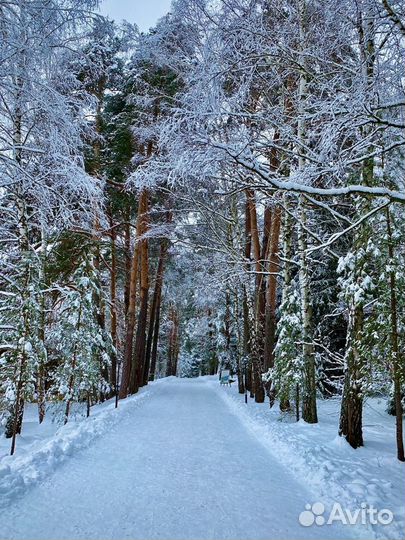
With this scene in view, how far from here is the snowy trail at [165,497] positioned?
3.32 meters

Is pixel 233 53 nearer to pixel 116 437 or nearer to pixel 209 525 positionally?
pixel 209 525

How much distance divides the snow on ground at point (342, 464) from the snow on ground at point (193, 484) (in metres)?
0.02

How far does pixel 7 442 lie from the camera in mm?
8148

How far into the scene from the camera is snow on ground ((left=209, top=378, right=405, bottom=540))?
3.84m

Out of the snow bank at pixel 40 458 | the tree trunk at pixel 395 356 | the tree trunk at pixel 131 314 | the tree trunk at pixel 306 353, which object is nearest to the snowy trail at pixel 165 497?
the snow bank at pixel 40 458

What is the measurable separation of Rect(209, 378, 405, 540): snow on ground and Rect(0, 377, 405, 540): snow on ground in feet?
0.06

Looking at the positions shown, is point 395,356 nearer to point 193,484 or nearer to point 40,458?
point 193,484

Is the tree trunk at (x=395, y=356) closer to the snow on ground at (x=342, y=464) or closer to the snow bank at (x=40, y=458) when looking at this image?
the snow on ground at (x=342, y=464)

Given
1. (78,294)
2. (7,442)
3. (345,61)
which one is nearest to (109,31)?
(345,61)

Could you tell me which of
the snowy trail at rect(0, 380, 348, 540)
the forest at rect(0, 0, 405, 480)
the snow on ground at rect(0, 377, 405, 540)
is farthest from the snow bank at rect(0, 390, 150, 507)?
the forest at rect(0, 0, 405, 480)

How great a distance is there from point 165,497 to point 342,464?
2596 mm

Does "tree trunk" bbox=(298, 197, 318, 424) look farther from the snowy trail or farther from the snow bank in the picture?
the snow bank

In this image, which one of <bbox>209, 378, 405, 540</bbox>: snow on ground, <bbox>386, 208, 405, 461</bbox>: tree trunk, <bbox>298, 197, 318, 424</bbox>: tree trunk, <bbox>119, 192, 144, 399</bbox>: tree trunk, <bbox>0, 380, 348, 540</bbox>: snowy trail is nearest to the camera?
<bbox>0, 380, 348, 540</bbox>: snowy trail

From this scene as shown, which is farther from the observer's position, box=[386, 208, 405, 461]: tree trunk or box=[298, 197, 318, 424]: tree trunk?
box=[298, 197, 318, 424]: tree trunk
